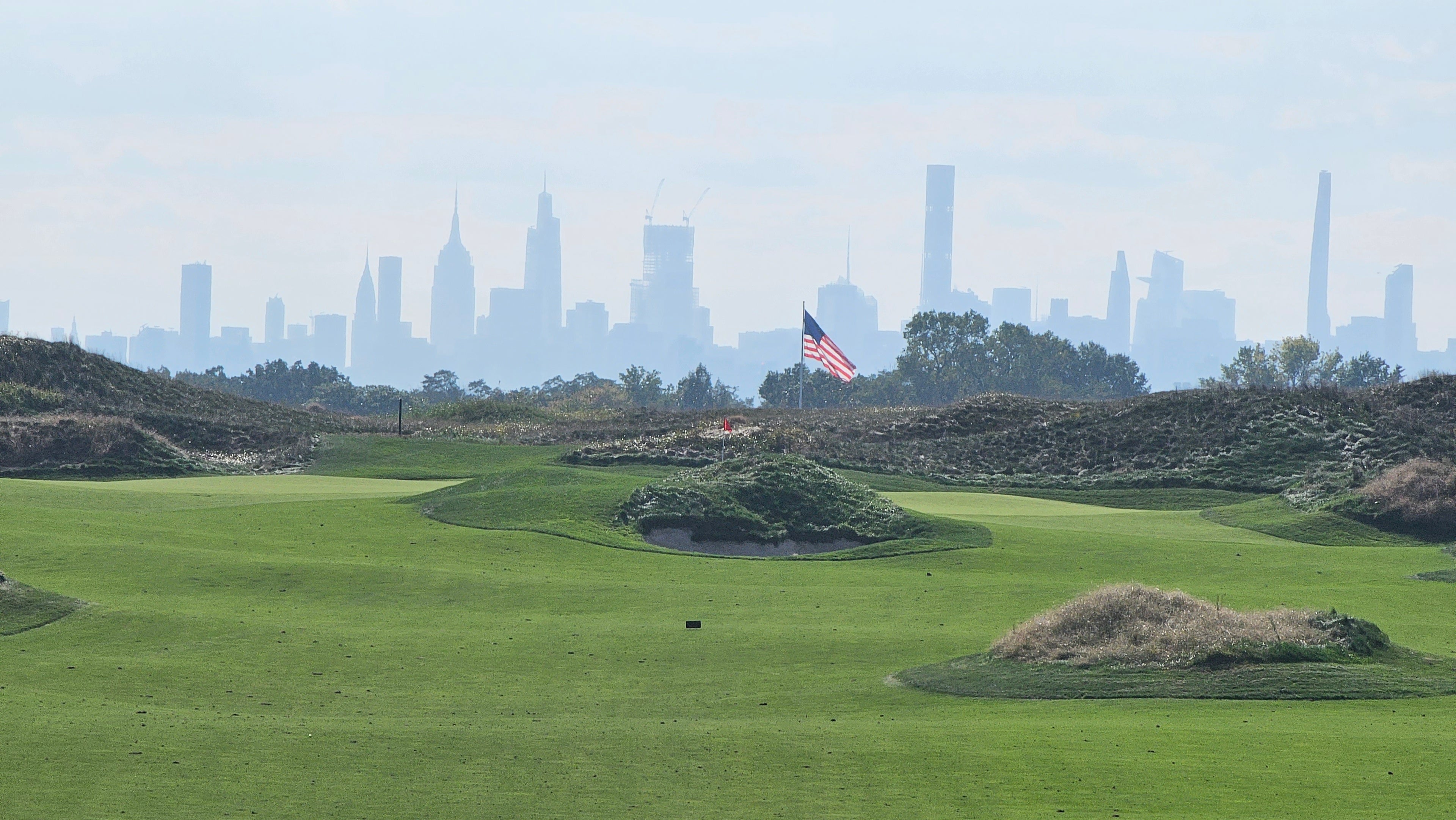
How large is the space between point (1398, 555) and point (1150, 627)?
17.0m

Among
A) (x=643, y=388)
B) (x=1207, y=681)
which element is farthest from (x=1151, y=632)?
(x=643, y=388)

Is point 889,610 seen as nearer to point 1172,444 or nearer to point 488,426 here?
point 1172,444

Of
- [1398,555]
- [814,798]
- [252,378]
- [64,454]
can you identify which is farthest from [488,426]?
[252,378]

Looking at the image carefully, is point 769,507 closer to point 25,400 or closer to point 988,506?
point 988,506

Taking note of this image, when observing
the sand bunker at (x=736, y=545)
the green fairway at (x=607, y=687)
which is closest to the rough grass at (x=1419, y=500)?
the green fairway at (x=607, y=687)

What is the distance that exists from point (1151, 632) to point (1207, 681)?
4.42 ft

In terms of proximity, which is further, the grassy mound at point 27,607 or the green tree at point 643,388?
the green tree at point 643,388

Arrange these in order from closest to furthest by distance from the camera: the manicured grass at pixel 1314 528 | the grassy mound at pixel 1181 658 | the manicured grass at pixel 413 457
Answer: the grassy mound at pixel 1181 658, the manicured grass at pixel 1314 528, the manicured grass at pixel 413 457

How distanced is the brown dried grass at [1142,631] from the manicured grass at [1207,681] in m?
0.31

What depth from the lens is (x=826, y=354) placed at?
59.8m

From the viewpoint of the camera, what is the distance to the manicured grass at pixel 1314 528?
3750 centimetres

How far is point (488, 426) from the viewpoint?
67812 mm

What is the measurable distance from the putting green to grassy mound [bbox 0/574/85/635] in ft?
72.7

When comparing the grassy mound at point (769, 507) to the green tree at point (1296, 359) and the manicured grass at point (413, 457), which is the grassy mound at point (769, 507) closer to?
the manicured grass at point (413, 457)
